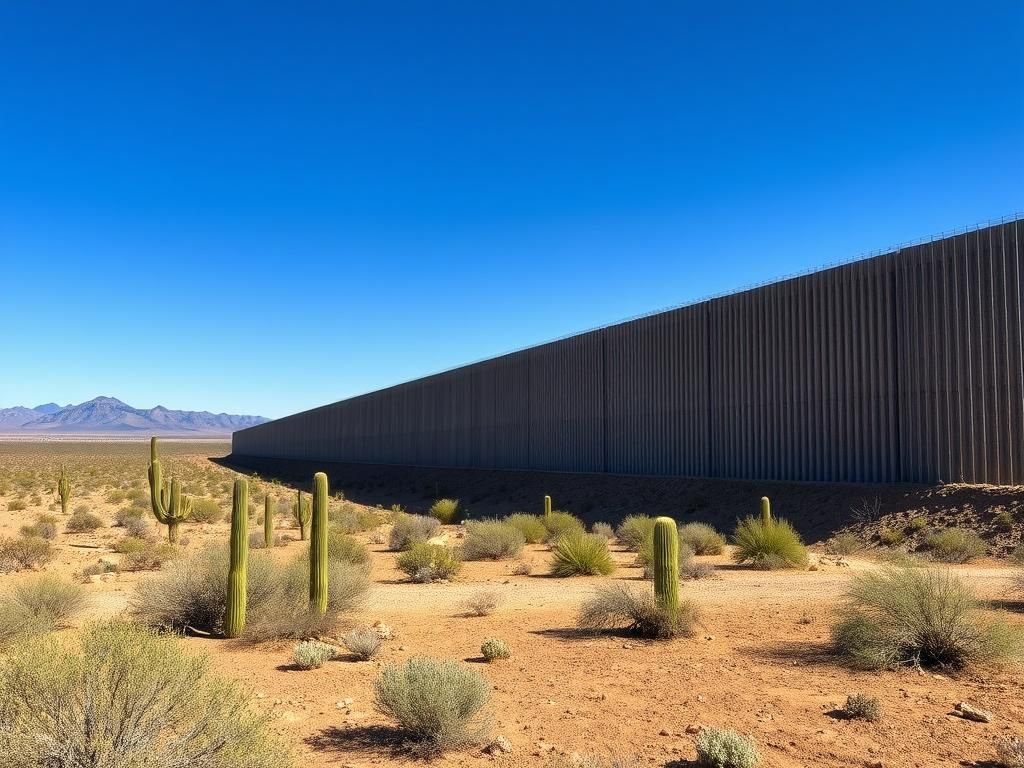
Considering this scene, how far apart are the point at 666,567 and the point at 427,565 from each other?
784 centimetres

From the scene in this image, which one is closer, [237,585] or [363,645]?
[363,645]

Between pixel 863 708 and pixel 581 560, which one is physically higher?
pixel 863 708

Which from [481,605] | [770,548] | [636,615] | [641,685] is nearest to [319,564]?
[481,605]

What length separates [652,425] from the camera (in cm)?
3447

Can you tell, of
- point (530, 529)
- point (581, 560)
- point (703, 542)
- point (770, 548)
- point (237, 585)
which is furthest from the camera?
point (530, 529)

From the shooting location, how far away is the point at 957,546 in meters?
19.0

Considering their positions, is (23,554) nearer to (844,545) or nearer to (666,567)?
(666,567)

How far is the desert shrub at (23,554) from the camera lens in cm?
1719

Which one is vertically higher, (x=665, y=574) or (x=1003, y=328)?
(x=1003, y=328)

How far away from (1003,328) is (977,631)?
15.1 m

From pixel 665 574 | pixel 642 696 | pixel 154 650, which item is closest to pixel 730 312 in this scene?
pixel 665 574

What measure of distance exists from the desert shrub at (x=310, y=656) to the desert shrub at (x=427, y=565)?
7732mm

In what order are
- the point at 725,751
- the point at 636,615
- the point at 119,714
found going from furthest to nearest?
the point at 636,615, the point at 725,751, the point at 119,714

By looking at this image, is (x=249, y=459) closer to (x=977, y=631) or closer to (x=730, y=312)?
(x=730, y=312)
